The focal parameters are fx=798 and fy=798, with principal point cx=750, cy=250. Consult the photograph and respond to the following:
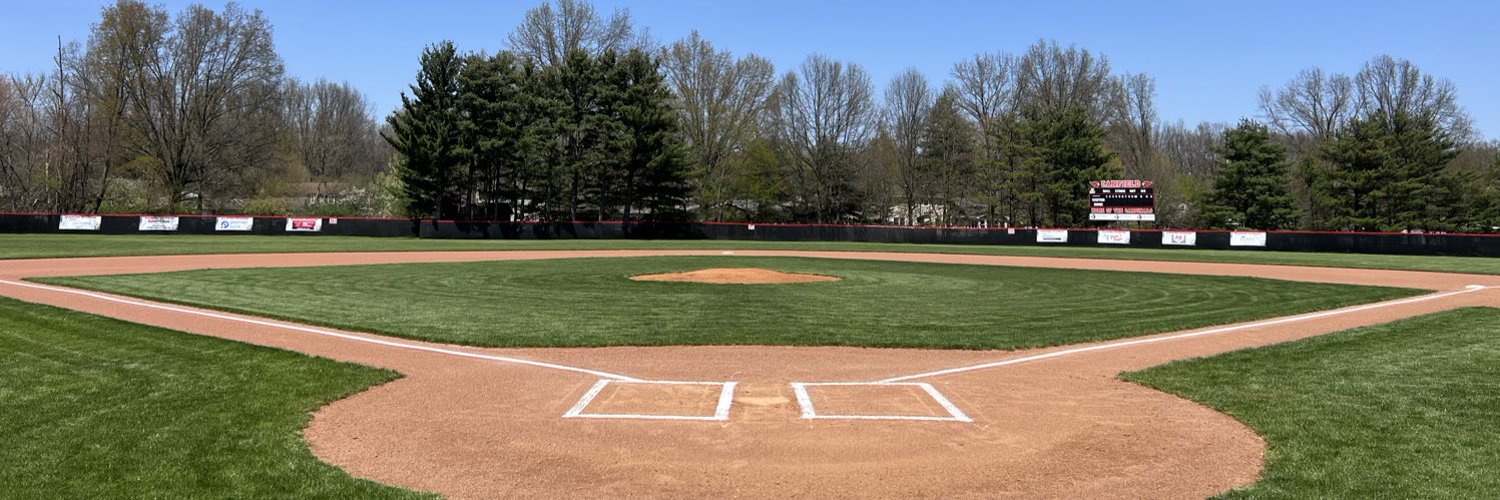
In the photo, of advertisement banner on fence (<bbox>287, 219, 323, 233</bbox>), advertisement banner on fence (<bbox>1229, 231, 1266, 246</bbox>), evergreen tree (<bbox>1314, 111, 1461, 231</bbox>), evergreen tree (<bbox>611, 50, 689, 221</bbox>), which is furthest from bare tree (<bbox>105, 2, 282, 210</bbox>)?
evergreen tree (<bbox>1314, 111, 1461, 231</bbox>)

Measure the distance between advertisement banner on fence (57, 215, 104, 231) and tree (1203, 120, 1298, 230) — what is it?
72.8m

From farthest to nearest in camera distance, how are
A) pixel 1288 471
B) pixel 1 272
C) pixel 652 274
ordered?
pixel 652 274 < pixel 1 272 < pixel 1288 471

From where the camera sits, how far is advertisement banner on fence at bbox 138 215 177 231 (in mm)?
46250

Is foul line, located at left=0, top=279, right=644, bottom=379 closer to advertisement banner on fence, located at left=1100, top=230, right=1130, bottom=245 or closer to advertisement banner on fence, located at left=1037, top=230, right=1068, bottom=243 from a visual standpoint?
advertisement banner on fence, located at left=1100, top=230, right=1130, bottom=245

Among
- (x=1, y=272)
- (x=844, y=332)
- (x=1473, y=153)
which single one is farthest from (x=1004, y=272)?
(x=1473, y=153)

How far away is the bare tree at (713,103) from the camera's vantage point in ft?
229

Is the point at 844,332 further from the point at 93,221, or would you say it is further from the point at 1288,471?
the point at 93,221

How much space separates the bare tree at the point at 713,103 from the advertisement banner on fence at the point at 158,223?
37.2m

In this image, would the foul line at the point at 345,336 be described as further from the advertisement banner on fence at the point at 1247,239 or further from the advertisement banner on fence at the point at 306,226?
the advertisement banner on fence at the point at 1247,239

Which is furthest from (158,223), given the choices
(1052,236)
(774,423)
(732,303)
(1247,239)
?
(1247,239)

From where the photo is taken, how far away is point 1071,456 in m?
6.07

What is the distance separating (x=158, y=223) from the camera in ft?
152

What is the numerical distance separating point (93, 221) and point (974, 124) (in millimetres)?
67406

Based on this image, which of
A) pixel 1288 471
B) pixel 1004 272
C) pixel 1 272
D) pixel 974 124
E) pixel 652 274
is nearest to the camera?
pixel 1288 471
